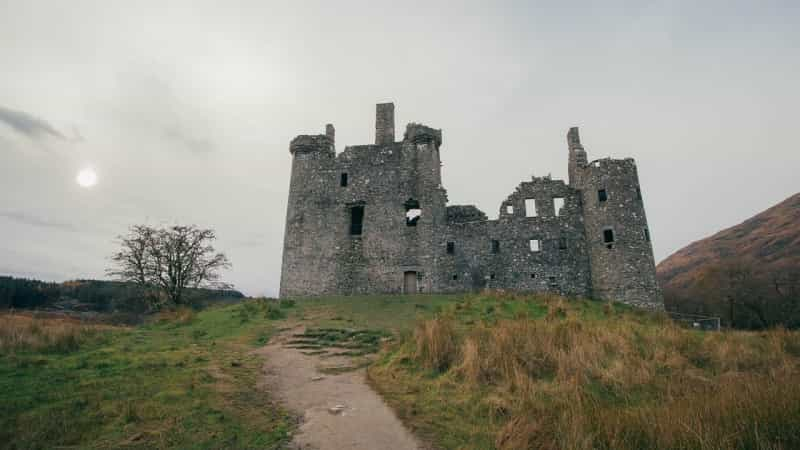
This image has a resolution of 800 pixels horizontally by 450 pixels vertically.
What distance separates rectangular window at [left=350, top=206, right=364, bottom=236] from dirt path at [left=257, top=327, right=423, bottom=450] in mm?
15848

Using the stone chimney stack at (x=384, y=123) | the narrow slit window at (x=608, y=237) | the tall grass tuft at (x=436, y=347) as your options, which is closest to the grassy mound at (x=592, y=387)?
the tall grass tuft at (x=436, y=347)

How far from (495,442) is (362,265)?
20647mm

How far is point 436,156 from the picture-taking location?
1043 inches

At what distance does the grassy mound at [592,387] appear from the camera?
4648mm

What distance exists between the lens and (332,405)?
688 cm

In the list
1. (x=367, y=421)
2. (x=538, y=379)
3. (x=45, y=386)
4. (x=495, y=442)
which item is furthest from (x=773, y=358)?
(x=45, y=386)

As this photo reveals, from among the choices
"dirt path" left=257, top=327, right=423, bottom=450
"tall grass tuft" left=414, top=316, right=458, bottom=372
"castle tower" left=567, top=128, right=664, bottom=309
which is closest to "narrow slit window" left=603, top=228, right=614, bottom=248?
"castle tower" left=567, top=128, right=664, bottom=309

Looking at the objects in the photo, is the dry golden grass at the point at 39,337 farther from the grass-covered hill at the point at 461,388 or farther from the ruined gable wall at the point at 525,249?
the ruined gable wall at the point at 525,249

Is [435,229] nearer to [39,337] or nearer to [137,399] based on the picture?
[39,337]

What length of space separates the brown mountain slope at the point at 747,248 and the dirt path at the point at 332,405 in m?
42.1

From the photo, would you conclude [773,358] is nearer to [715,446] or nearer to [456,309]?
[715,446]

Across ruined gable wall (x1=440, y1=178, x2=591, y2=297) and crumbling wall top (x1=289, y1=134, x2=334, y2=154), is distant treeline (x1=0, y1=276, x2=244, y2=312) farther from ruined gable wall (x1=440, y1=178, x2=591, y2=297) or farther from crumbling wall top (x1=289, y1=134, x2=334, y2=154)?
ruined gable wall (x1=440, y1=178, x2=591, y2=297)

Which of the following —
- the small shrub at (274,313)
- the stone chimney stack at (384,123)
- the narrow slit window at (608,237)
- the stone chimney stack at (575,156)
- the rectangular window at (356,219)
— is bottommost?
the small shrub at (274,313)

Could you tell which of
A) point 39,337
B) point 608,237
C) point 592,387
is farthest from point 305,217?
point 592,387
